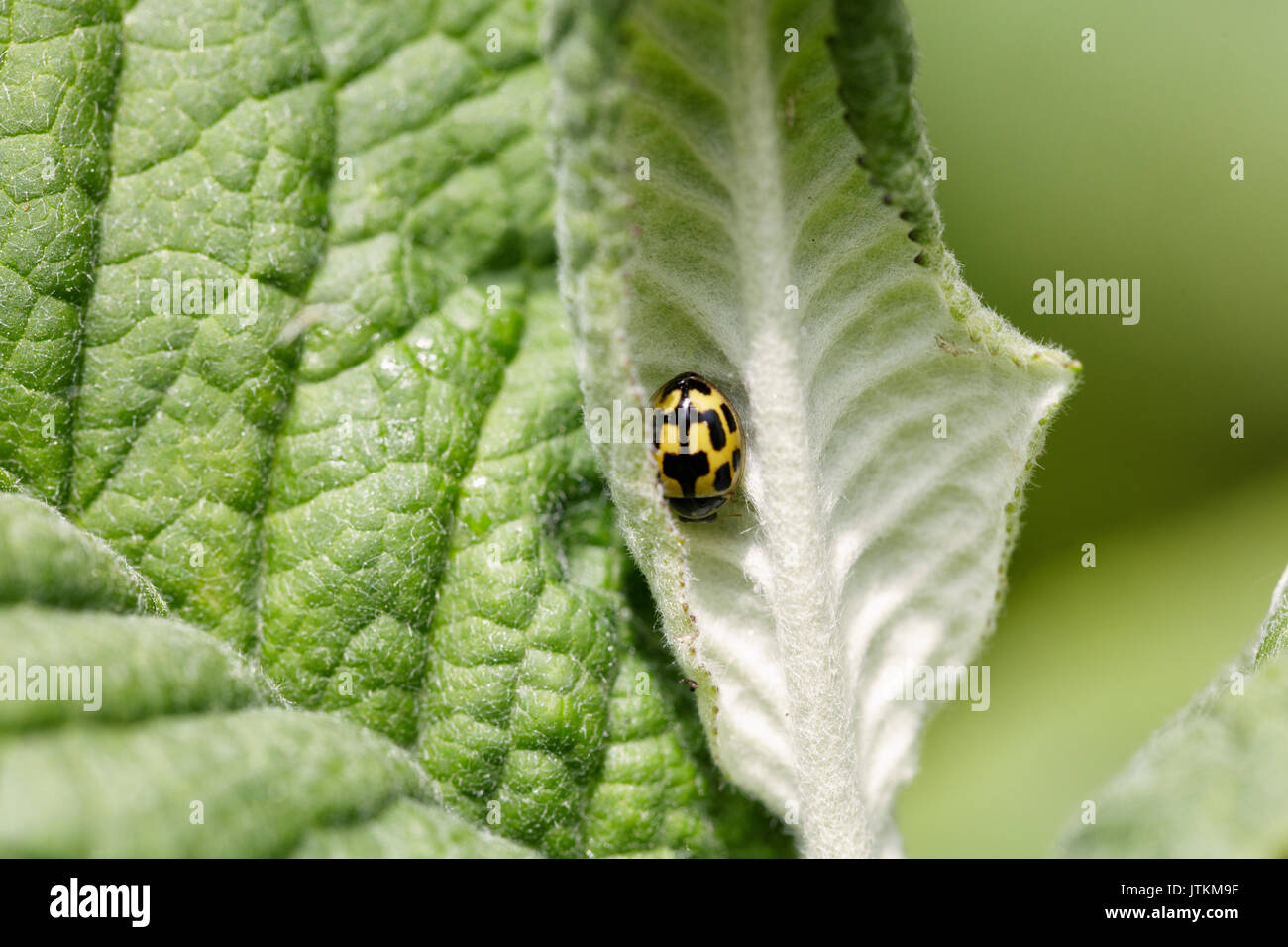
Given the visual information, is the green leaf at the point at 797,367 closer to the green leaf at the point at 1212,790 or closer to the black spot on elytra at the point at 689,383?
the black spot on elytra at the point at 689,383

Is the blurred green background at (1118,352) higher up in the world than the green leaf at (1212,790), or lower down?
higher up

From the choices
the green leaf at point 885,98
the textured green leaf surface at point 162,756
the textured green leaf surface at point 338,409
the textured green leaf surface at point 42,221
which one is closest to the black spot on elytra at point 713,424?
the textured green leaf surface at point 338,409

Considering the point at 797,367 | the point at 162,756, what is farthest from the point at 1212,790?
the point at 162,756

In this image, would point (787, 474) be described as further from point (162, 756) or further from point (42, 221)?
point (42, 221)

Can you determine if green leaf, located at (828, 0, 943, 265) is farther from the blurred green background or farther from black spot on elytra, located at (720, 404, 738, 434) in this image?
the blurred green background
